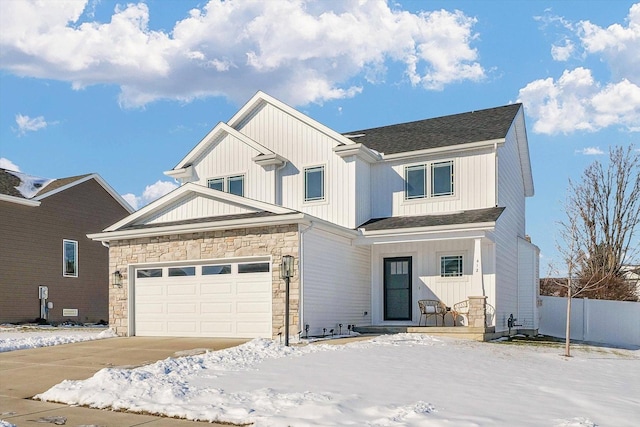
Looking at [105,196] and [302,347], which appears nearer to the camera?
[302,347]

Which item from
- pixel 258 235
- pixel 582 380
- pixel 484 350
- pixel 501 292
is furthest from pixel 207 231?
pixel 582 380

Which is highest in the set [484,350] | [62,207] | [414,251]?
[62,207]

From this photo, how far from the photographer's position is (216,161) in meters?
21.0

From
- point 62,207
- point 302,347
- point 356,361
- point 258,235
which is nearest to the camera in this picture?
point 356,361

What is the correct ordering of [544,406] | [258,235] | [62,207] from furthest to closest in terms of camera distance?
1. [62,207]
2. [258,235]
3. [544,406]

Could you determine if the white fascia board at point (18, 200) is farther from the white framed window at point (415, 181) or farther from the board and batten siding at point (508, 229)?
the board and batten siding at point (508, 229)

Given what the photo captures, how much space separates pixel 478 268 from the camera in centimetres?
1642

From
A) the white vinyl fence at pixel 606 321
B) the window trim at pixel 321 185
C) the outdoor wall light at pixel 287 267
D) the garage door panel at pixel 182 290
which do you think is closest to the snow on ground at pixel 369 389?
the outdoor wall light at pixel 287 267

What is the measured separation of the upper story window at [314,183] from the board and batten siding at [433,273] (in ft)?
7.93

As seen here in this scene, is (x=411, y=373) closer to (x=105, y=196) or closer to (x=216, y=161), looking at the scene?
(x=216, y=161)

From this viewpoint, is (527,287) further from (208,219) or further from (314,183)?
(208,219)

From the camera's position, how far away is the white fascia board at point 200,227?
15.1 meters

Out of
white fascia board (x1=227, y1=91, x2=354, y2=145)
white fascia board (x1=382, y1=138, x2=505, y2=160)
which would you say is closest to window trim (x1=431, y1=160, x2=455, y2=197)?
white fascia board (x1=382, y1=138, x2=505, y2=160)

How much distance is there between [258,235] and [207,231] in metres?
1.57
